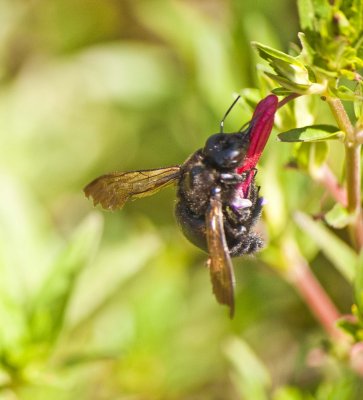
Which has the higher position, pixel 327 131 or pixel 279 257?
pixel 327 131

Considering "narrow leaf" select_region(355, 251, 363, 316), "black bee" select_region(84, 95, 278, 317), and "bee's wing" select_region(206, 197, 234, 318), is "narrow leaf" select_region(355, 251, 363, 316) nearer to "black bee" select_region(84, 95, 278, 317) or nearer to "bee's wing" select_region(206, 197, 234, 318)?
"black bee" select_region(84, 95, 278, 317)

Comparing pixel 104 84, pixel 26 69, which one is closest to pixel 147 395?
pixel 104 84

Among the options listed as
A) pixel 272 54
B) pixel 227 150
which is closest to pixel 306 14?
pixel 272 54

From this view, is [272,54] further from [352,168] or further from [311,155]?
[311,155]

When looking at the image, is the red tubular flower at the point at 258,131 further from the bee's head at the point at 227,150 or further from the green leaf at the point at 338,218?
the green leaf at the point at 338,218

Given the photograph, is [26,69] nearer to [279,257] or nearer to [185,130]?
[185,130]
